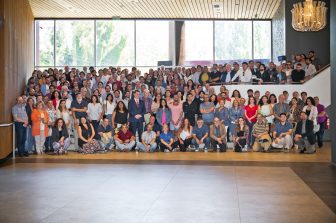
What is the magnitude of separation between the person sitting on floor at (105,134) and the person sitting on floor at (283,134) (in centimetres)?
474

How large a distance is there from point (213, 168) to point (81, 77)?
8.05 m

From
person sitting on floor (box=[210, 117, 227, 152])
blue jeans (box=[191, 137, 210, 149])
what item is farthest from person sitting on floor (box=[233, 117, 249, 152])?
blue jeans (box=[191, 137, 210, 149])

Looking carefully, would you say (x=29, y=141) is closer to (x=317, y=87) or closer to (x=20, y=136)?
(x=20, y=136)

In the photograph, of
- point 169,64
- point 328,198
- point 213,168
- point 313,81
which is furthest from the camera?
point 169,64

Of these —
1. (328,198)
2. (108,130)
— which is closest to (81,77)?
(108,130)

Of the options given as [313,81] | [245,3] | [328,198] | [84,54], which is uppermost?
[245,3]

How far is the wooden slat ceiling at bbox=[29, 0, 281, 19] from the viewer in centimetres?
1769

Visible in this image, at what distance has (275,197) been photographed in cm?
673

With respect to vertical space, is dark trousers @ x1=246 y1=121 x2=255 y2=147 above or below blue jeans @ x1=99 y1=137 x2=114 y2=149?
above

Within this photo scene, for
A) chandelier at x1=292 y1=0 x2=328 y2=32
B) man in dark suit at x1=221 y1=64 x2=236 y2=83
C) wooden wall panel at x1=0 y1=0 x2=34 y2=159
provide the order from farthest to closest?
1. man in dark suit at x1=221 y1=64 x2=236 y2=83
2. wooden wall panel at x1=0 y1=0 x2=34 y2=159
3. chandelier at x1=292 y1=0 x2=328 y2=32

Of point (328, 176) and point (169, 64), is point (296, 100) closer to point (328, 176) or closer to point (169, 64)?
point (328, 176)

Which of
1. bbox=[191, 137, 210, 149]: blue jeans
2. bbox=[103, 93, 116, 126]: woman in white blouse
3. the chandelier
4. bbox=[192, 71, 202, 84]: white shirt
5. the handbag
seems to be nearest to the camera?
A: the chandelier

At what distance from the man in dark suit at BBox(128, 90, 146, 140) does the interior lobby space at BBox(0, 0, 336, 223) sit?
32 mm

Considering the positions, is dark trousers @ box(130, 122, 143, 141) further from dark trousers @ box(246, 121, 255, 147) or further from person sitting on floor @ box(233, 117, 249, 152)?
dark trousers @ box(246, 121, 255, 147)
